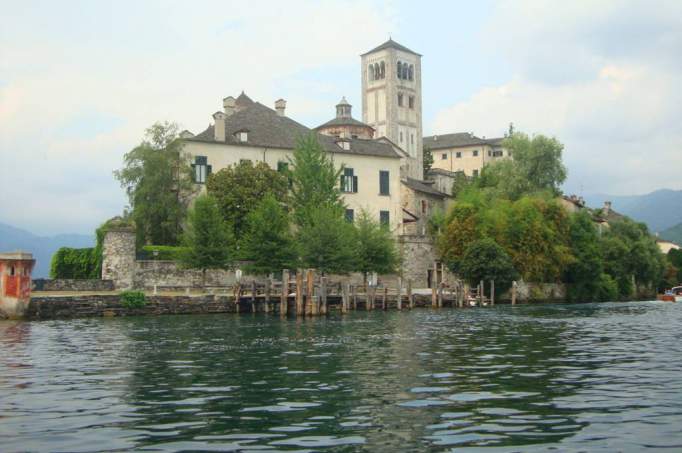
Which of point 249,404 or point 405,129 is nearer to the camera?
point 249,404

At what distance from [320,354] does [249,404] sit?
27.2ft

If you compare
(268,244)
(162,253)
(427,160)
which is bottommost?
(162,253)

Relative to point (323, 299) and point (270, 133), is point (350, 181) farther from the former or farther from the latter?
point (323, 299)

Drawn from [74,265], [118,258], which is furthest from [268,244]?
[74,265]

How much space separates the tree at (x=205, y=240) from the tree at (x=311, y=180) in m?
9.48

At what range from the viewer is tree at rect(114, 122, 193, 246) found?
55.1 meters

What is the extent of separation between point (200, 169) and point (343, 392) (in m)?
46.3

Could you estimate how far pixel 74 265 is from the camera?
5066 cm


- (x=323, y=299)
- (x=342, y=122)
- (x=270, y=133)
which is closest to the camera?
(x=323, y=299)

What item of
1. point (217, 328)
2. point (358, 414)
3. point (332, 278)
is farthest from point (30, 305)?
point (358, 414)

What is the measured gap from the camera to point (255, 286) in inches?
1779

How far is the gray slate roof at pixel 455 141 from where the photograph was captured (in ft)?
392

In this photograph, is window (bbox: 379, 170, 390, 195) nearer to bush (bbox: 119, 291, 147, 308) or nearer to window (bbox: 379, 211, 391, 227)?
window (bbox: 379, 211, 391, 227)

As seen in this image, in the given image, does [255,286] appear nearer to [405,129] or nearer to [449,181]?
[449,181]
